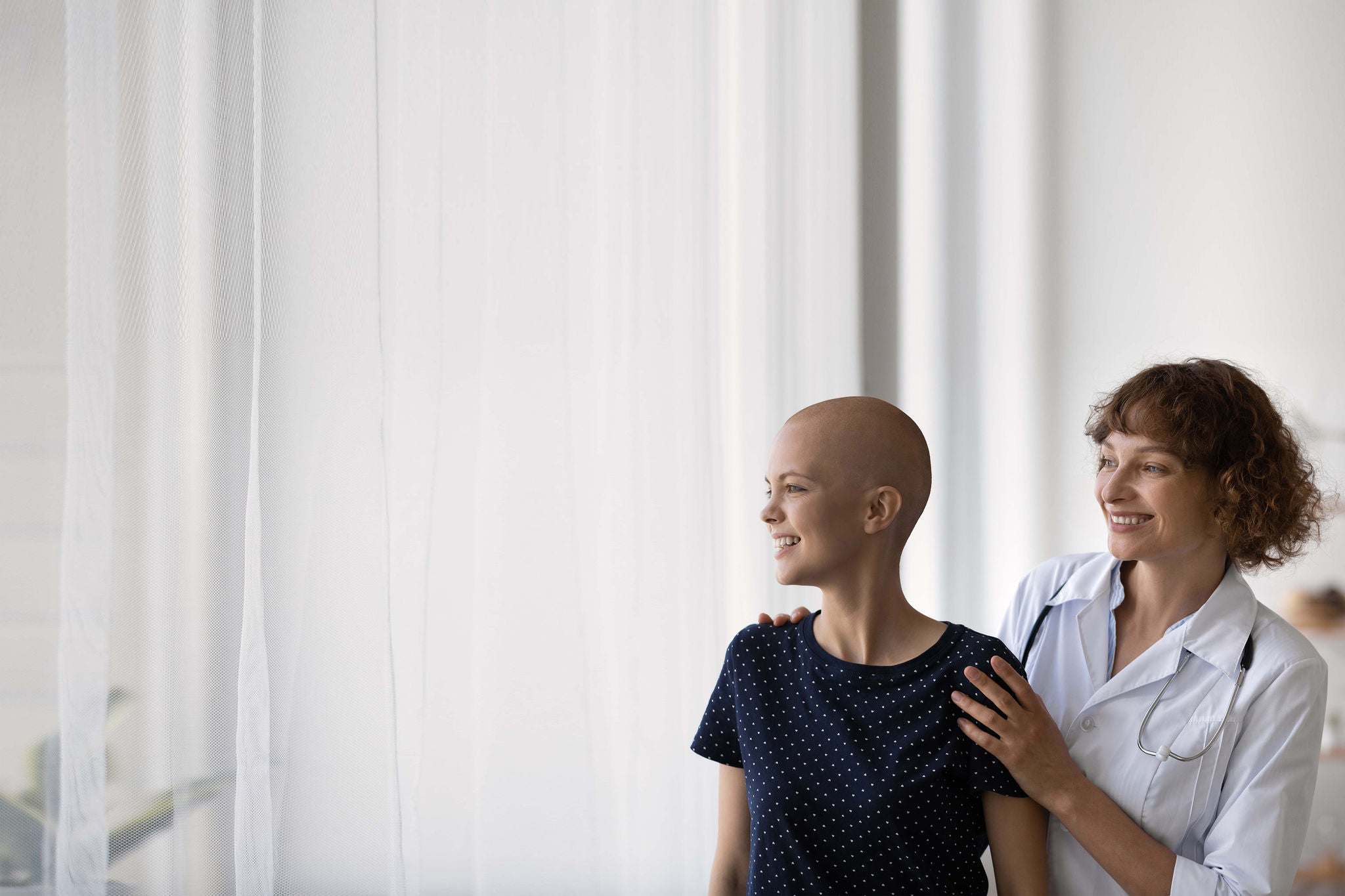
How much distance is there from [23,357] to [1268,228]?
6.85 feet

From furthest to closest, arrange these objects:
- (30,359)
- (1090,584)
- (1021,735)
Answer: (30,359) < (1090,584) < (1021,735)

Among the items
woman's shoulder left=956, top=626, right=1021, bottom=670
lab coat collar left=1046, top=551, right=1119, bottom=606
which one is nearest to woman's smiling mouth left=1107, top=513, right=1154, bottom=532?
lab coat collar left=1046, top=551, right=1119, bottom=606

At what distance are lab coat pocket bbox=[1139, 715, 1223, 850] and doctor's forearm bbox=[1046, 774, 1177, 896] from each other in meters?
0.04

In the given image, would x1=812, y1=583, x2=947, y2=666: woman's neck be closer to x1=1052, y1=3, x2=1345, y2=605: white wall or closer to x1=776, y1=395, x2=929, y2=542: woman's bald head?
x1=776, y1=395, x2=929, y2=542: woman's bald head

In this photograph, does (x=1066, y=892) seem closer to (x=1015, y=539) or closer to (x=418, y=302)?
(x=1015, y=539)

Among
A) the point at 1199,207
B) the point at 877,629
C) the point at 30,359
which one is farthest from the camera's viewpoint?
the point at 1199,207

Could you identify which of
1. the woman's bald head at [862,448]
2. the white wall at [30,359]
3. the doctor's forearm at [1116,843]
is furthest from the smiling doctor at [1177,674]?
the white wall at [30,359]

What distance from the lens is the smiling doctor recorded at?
1134mm

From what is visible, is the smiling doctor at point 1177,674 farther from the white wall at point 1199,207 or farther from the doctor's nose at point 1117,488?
the white wall at point 1199,207

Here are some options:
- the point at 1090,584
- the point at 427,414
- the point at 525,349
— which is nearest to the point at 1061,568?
the point at 1090,584

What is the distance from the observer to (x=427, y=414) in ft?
5.31

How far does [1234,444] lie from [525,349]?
3.56ft

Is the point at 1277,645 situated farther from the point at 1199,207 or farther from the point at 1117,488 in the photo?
the point at 1199,207

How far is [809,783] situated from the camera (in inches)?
45.7
